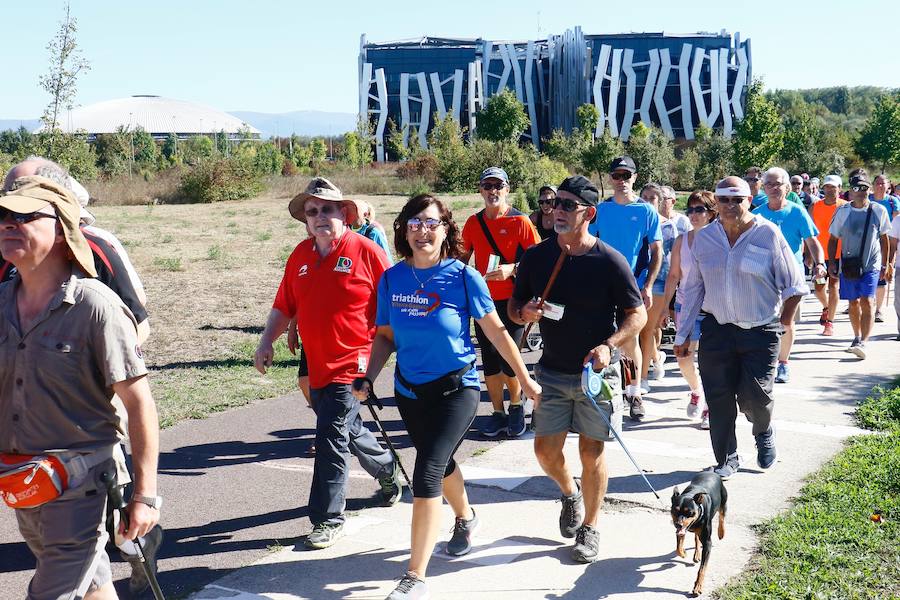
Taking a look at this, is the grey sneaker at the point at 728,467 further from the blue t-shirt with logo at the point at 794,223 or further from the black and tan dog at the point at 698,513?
the blue t-shirt with logo at the point at 794,223

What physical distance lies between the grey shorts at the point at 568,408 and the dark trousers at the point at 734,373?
1300mm

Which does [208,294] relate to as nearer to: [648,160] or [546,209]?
[546,209]

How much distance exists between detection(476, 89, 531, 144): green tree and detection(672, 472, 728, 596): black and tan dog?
45622mm

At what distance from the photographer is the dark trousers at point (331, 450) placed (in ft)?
16.5

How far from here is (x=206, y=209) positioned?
35438 mm

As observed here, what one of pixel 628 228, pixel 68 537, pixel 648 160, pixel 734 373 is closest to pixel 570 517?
pixel 734 373

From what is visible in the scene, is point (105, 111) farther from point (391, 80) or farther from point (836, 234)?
point (836, 234)

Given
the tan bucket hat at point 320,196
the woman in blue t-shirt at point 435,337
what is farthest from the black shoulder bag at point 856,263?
the woman in blue t-shirt at point 435,337

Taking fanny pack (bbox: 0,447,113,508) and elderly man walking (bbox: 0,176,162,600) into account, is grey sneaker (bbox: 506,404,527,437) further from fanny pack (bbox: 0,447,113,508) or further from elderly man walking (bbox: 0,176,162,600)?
fanny pack (bbox: 0,447,113,508)

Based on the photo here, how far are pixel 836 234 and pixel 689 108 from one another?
283ft

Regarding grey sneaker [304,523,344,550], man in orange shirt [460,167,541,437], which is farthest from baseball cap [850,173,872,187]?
grey sneaker [304,523,344,550]

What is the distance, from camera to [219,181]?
131 feet

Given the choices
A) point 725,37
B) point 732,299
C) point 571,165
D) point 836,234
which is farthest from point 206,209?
point 725,37

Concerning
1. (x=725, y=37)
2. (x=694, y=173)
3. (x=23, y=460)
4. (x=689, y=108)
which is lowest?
(x=23, y=460)
